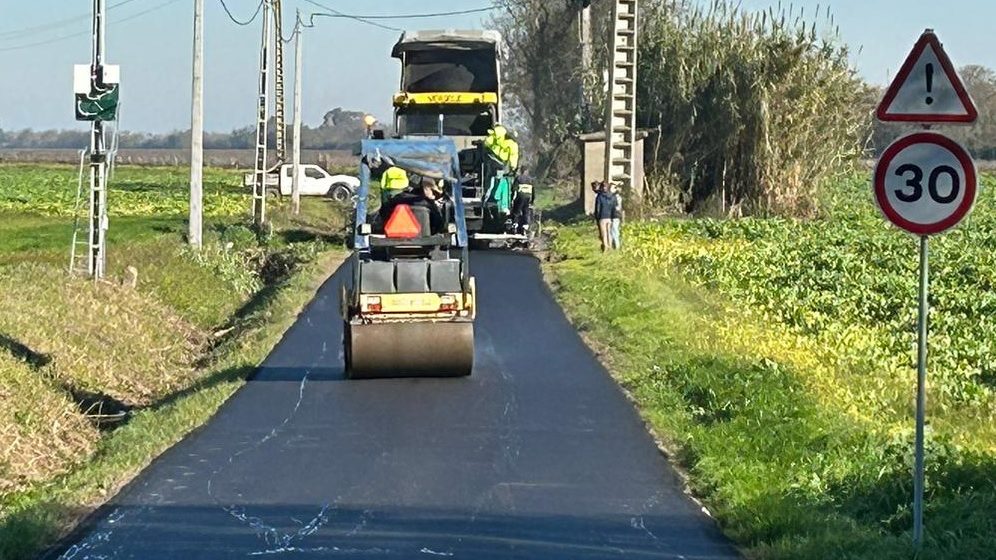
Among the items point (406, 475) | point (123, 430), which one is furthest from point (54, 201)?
point (406, 475)

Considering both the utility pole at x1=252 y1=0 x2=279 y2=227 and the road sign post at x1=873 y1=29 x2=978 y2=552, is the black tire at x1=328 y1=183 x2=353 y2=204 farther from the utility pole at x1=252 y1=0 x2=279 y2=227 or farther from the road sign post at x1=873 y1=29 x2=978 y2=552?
the road sign post at x1=873 y1=29 x2=978 y2=552

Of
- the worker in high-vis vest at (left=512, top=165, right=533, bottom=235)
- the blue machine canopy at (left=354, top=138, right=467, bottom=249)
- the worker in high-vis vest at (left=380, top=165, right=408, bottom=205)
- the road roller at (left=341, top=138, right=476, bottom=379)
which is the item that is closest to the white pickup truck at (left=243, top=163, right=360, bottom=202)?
the worker in high-vis vest at (left=512, top=165, right=533, bottom=235)

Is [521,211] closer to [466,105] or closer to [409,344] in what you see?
[466,105]

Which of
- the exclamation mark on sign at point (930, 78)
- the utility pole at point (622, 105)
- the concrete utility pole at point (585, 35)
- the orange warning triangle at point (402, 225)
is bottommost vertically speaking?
the orange warning triangle at point (402, 225)

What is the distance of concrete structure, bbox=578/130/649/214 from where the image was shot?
43438 millimetres

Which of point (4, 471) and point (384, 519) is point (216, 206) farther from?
point (384, 519)

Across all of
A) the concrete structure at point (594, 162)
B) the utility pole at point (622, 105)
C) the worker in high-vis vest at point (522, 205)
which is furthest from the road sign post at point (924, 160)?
the concrete structure at point (594, 162)

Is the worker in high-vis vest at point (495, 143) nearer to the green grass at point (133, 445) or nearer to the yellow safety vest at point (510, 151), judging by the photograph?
the yellow safety vest at point (510, 151)

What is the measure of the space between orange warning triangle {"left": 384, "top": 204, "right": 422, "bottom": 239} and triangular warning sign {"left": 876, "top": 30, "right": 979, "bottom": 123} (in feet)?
27.3

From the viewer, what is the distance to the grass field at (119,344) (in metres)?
13.2

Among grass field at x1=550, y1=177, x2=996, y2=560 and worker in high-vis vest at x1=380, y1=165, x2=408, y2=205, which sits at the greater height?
worker in high-vis vest at x1=380, y1=165, x2=408, y2=205

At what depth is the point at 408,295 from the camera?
16766 millimetres

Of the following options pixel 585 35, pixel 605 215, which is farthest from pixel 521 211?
pixel 585 35

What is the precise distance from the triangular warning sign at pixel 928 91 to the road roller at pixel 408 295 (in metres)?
8.01
